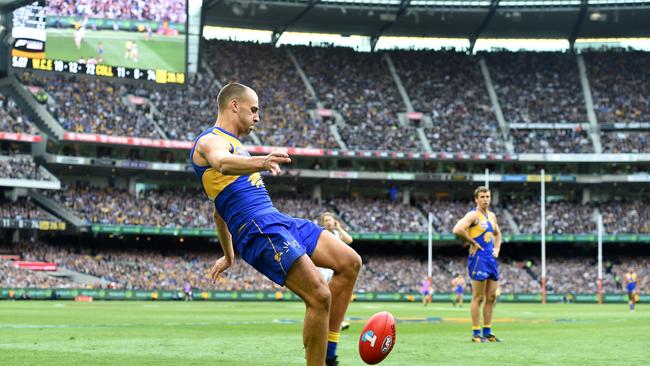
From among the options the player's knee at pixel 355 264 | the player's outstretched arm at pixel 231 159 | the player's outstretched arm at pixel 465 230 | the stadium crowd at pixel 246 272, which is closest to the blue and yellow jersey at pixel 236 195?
the player's outstretched arm at pixel 231 159

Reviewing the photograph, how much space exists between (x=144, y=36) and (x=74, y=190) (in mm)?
17731

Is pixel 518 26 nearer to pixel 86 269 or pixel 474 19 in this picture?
pixel 474 19

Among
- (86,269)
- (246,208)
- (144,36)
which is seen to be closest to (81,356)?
(246,208)

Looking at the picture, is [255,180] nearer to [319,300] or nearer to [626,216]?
[319,300]

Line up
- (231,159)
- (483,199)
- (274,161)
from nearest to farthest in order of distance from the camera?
(274,161)
(231,159)
(483,199)

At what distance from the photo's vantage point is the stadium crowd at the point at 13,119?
220 ft

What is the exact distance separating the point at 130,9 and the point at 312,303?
54756mm

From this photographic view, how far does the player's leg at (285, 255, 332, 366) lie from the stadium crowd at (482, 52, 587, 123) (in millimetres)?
74048

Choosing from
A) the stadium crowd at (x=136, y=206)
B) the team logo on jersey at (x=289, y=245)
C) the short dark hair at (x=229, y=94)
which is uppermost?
the stadium crowd at (x=136, y=206)

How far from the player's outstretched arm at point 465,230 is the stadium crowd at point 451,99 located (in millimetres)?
60784

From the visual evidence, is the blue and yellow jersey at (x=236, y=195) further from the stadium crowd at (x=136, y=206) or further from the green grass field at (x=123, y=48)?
the stadium crowd at (x=136, y=206)

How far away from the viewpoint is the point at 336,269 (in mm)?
9555

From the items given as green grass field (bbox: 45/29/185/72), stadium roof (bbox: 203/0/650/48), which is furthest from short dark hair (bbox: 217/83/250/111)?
stadium roof (bbox: 203/0/650/48)

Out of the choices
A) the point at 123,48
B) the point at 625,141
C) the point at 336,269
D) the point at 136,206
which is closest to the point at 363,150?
the point at 136,206
